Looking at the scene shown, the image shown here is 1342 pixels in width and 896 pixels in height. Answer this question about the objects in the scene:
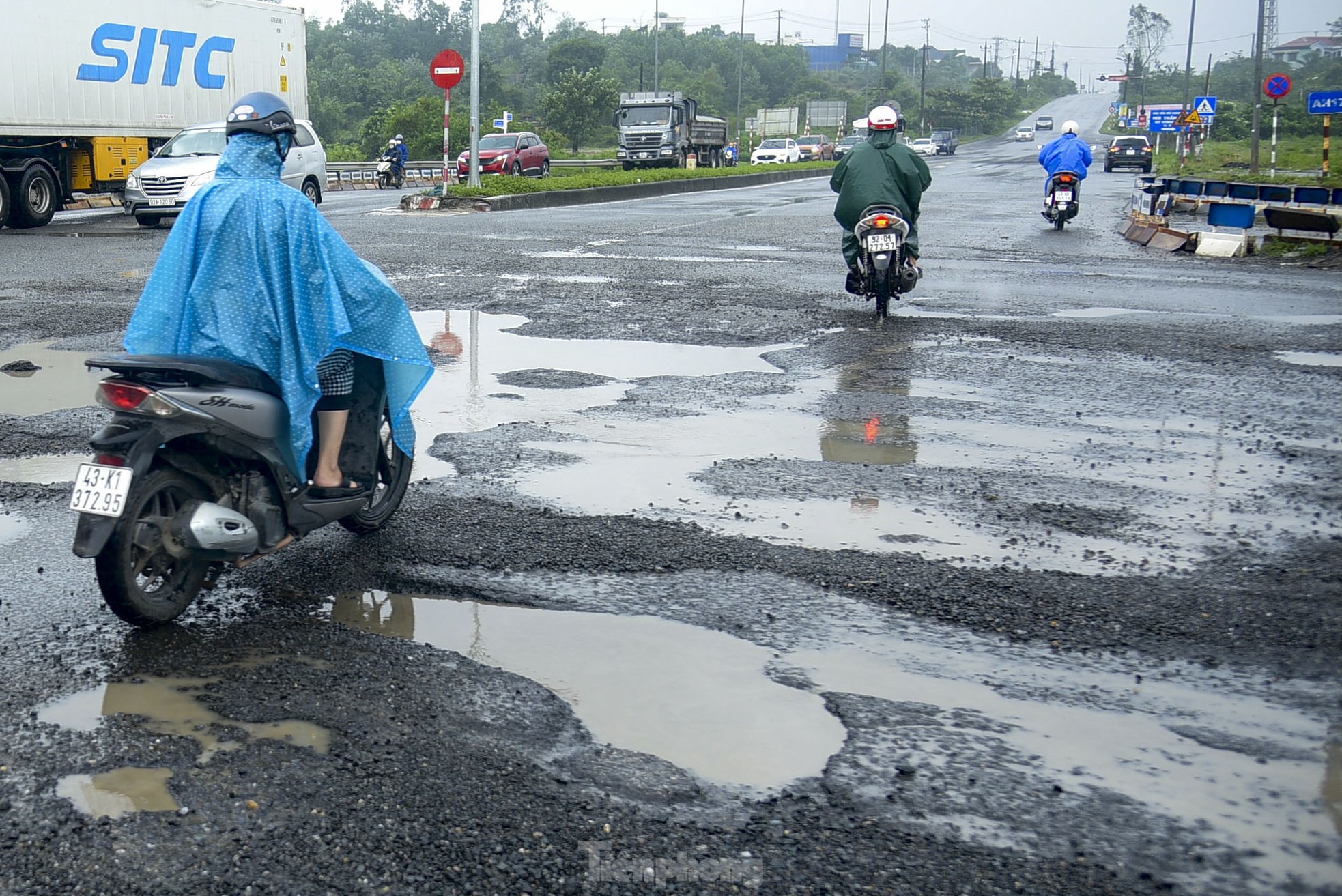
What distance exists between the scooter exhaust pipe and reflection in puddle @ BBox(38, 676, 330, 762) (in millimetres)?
462

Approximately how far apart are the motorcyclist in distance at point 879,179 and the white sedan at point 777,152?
5261cm

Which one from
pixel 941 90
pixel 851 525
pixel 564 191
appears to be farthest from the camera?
pixel 941 90

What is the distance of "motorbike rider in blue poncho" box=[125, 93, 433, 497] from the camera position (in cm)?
407

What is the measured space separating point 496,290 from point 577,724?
29.4 feet

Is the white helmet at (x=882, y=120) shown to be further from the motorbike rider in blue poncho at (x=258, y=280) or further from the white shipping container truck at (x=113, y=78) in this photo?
the white shipping container truck at (x=113, y=78)

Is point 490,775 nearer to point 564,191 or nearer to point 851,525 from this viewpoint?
point 851,525

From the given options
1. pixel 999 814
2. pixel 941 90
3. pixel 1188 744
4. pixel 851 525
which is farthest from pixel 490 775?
pixel 941 90

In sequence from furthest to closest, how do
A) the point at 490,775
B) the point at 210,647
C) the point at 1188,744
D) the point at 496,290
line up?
the point at 496,290 → the point at 210,647 → the point at 1188,744 → the point at 490,775

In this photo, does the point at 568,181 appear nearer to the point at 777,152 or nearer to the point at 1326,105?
the point at 1326,105

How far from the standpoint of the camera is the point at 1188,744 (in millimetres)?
3229

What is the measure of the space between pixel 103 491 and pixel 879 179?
7.83m

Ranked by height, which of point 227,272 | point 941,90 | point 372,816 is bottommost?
point 372,816

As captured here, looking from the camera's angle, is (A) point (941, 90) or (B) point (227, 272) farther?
(A) point (941, 90)

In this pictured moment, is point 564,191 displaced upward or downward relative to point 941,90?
downward
